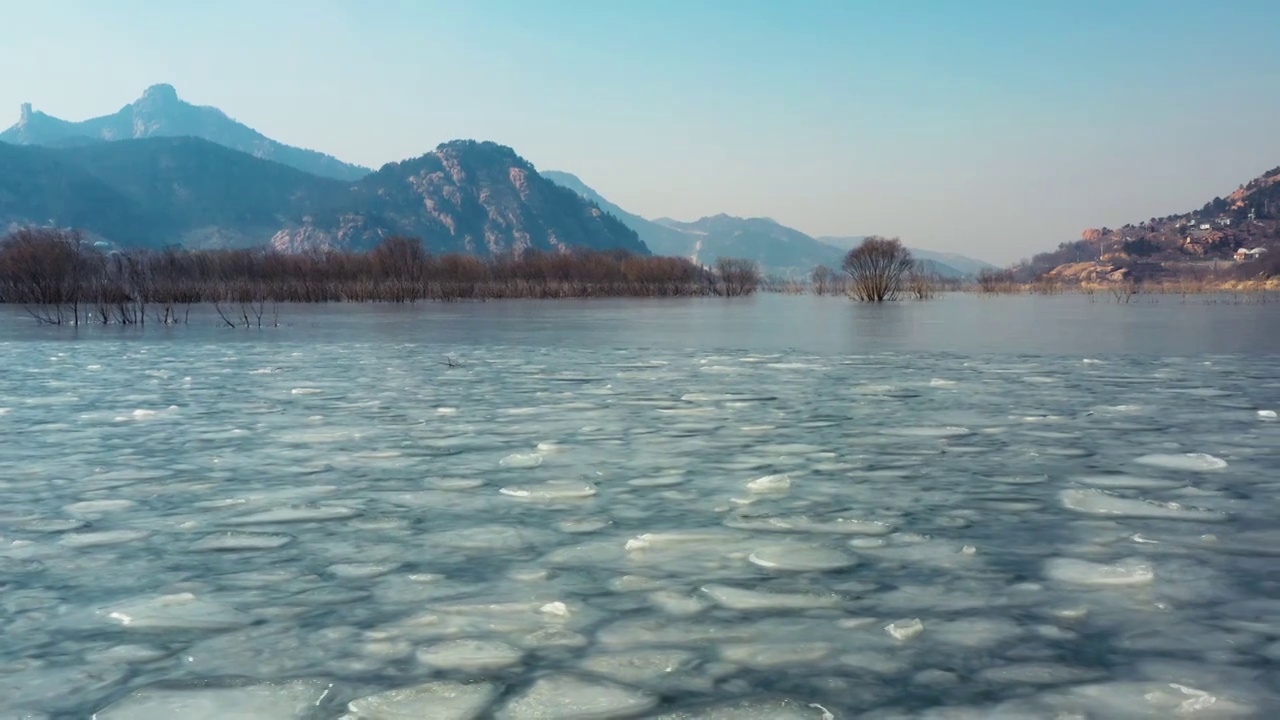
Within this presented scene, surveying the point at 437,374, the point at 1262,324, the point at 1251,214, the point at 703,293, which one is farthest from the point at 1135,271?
the point at 437,374

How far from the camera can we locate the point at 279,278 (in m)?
43.9

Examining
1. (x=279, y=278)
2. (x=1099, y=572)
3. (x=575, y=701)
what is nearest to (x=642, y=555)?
(x=575, y=701)

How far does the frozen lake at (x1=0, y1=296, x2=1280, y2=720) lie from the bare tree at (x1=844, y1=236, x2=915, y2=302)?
3121 cm

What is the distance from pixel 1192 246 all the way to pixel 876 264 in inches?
5830

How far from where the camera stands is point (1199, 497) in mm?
4922

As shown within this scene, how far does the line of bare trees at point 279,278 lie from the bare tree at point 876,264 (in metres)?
16.2

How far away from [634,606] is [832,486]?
2192 millimetres

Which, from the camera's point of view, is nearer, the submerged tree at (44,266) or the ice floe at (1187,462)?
the ice floe at (1187,462)

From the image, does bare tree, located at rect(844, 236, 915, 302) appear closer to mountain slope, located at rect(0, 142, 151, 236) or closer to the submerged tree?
the submerged tree

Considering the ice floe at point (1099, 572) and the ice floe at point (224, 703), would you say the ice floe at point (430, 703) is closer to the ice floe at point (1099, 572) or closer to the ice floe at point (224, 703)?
the ice floe at point (224, 703)

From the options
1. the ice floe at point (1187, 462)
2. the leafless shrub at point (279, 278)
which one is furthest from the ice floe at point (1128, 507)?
the leafless shrub at point (279, 278)

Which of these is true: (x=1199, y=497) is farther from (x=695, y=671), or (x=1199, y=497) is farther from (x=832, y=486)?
(x=695, y=671)

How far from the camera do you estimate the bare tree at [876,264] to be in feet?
131

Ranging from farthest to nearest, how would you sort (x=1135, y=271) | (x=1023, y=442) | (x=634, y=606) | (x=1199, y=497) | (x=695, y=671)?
(x=1135, y=271) → (x=1023, y=442) → (x=1199, y=497) → (x=634, y=606) → (x=695, y=671)
